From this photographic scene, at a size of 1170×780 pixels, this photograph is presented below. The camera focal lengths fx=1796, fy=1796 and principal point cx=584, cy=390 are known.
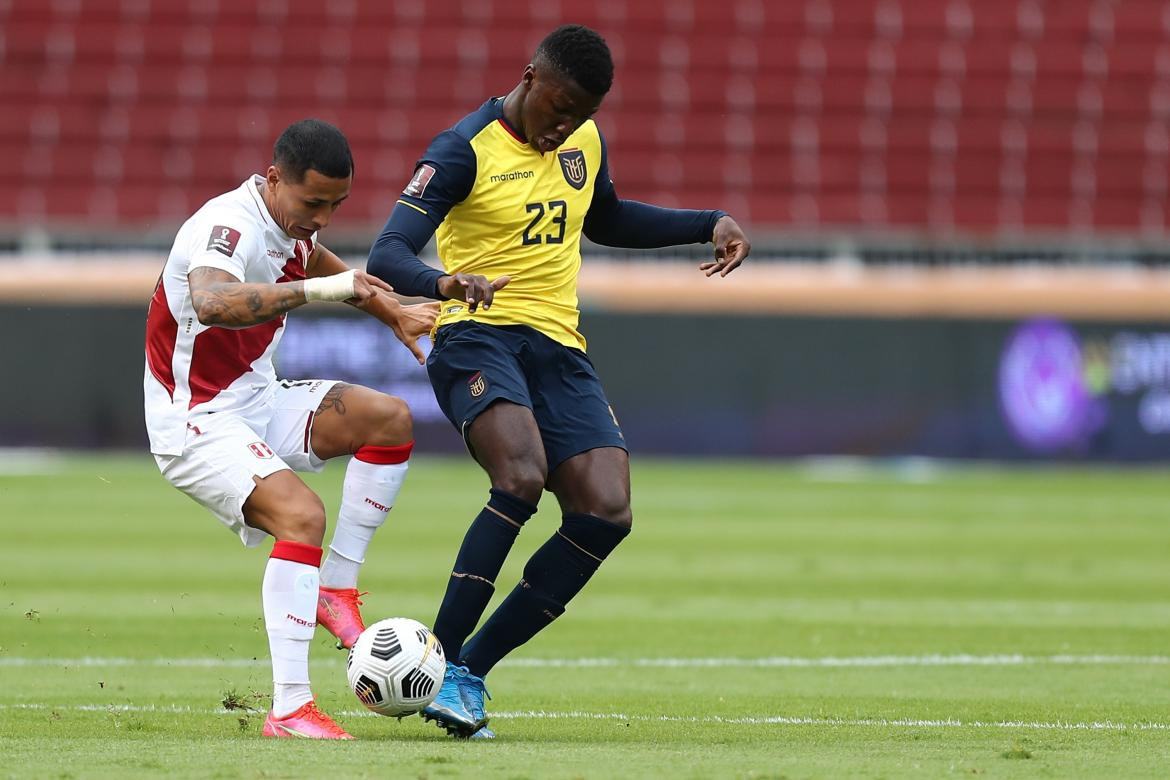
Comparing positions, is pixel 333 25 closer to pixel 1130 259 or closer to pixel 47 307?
pixel 47 307

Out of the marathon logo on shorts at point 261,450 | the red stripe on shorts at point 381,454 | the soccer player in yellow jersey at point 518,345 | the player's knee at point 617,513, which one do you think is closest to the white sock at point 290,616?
the marathon logo on shorts at point 261,450

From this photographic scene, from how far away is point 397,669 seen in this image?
570cm

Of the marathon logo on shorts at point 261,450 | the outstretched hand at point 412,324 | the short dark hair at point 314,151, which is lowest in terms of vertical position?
the marathon logo on shorts at point 261,450

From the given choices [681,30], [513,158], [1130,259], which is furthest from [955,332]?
[513,158]

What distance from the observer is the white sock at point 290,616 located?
19.0ft

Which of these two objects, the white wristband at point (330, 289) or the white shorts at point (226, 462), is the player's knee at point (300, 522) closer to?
the white shorts at point (226, 462)

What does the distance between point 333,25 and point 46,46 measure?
3.95 m

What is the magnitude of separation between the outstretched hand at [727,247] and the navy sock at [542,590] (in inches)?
42.8

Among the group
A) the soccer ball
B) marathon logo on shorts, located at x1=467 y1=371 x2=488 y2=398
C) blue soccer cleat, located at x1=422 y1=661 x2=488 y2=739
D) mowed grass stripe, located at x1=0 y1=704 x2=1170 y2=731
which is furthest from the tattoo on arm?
mowed grass stripe, located at x1=0 y1=704 x2=1170 y2=731

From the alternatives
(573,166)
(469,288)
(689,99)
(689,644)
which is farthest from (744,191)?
(469,288)

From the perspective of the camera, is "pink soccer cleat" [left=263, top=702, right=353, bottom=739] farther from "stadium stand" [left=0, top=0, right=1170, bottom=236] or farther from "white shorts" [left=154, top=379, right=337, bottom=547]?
"stadium stand" [left=0, top=0, right=1170, bottom=236]

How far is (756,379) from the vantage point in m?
20.2

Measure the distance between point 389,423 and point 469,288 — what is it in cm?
115

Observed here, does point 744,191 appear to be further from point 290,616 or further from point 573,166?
point 290,616
